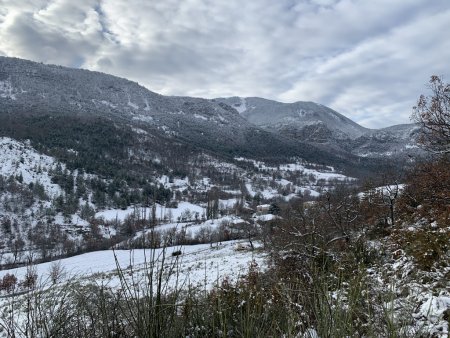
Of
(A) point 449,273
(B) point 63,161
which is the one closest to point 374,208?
(A) point 449,273

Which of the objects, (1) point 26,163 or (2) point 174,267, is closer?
(2) point 174,267

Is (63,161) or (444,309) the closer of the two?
(444,309)

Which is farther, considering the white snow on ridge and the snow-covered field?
the white snow on ridge

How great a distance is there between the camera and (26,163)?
15938 centimetres

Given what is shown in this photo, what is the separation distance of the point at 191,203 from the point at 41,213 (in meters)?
64.7

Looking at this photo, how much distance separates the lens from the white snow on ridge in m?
146

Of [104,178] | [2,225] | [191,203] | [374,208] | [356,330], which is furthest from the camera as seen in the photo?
[104,178]

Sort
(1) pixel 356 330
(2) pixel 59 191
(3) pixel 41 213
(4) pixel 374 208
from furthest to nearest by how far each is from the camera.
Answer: (2) pixel 59 191 < (3) pixel 41 213 < (4) pixel 374 208 < (1) pixel 356 330

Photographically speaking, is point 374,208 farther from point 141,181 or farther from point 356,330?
point 141,181

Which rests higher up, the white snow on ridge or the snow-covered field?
the white snow on ridge

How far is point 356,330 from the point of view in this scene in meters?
2.97

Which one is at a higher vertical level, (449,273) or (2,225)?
(449,273)

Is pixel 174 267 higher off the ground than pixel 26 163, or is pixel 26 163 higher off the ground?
pixel 26 163

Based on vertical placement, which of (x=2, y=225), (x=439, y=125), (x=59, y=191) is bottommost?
(x=2, y=225)
